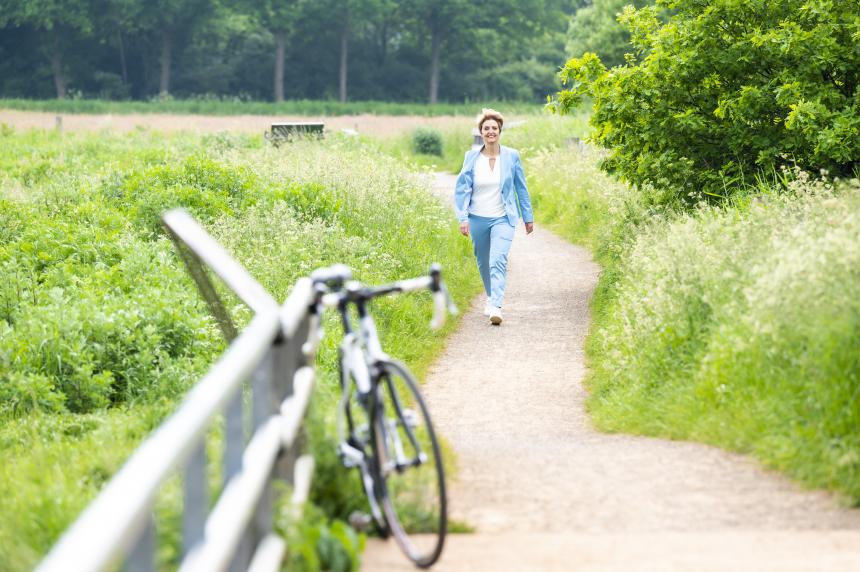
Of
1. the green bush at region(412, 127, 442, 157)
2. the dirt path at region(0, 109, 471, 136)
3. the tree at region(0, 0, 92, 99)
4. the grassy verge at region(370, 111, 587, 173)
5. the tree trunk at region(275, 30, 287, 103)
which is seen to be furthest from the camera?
the tree trunk at region(275, 30, 287, 103)

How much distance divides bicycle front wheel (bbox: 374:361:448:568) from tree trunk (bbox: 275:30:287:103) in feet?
226

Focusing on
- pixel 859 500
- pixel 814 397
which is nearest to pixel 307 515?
pixel 859 500

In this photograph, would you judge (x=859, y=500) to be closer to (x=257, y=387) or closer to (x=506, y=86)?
(x=257, y=387)

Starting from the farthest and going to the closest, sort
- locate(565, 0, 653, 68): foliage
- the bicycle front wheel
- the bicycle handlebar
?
locate(565, 0, 653, 68): foliage → the bicycle handlebar → the bicycle front wheel

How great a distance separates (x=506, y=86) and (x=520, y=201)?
70519mm

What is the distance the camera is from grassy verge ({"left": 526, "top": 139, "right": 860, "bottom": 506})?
560 centimetres

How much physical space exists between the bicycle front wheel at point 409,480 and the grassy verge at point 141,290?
0.23 m

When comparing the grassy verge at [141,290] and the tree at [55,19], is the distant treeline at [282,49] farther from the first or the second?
the grassy verge at [141,290]

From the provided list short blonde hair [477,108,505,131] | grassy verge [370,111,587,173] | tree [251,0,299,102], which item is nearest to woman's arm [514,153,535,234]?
short blonde hair [477,108,505,131]

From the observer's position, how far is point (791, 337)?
20.1 feet

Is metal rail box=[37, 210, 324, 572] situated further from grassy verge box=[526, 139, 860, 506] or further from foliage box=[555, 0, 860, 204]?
foliage box=[555, 0, 860, 204]

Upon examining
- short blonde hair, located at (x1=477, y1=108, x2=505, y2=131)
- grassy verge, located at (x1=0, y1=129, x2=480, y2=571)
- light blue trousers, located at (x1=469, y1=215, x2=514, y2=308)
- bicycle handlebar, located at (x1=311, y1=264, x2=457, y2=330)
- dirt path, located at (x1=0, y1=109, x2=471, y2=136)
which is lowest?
dirt path, located at (x1=0, y1=109, x2=471, y2=136)

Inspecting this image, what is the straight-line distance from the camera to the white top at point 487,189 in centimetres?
1066

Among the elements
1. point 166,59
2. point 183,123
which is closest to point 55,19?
point 166,59
